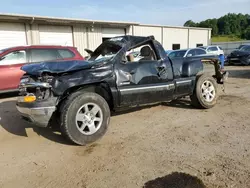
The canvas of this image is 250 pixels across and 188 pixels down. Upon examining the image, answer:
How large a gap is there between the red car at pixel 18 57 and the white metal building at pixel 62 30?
24.2 feet

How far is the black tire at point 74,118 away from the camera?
12.7 feet

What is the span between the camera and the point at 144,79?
494 cm

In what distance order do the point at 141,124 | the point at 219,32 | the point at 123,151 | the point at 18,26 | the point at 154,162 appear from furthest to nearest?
the point at 219,32
the point at 18,26
the point at 141,124
the point at 123,151
the point at 154,162

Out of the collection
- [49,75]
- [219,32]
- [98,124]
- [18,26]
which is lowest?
[98,124]

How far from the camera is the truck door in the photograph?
4.66 metres

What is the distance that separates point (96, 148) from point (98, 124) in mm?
450

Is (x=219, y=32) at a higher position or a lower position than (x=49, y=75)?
higher

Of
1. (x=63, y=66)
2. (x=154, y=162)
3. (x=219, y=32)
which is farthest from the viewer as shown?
(x=219, y=32)

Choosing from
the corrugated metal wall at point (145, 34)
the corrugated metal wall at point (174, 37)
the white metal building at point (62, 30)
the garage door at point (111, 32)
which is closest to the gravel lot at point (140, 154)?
the white metal building at point (62, 30)

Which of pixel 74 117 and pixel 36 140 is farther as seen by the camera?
pixel 36 140

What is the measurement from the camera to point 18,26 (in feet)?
50.8

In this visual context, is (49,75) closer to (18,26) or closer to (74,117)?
(74,117)

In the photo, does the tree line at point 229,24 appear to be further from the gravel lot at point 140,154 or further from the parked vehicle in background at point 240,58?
the gravel lot at point 140,154

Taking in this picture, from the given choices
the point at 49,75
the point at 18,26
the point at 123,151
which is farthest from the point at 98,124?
the point at 18,26
